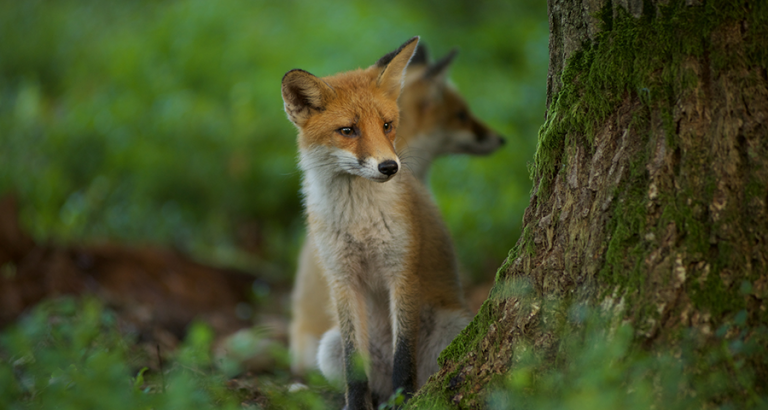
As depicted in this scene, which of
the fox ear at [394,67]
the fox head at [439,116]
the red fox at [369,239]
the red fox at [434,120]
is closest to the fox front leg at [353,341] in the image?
the red fox at [369,239]

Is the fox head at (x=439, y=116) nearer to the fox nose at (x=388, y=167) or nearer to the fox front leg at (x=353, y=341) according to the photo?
the fox front leg at (x=353, y=341)

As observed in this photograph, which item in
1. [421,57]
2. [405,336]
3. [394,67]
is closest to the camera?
[405,336]

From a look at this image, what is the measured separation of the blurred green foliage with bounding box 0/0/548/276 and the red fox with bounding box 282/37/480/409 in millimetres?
3347

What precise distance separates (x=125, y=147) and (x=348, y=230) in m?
5.89

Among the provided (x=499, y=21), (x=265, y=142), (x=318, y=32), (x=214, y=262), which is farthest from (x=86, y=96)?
(x=499, y=21)

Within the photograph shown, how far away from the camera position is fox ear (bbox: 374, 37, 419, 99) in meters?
3.78

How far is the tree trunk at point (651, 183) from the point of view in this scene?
7.13 feet

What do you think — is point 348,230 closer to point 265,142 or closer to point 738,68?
point 738,68

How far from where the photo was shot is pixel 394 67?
12.6 feet

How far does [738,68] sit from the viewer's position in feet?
7.27

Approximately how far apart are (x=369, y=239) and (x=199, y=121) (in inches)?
242

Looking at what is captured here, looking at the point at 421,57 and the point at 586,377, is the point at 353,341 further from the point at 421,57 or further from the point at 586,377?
the point at 421,57

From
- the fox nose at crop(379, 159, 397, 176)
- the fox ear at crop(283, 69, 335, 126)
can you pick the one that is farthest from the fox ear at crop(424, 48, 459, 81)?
the fox nose at crop(379, 159, 397, 176)

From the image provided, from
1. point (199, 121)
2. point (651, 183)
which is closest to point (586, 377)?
point (651, 183)
